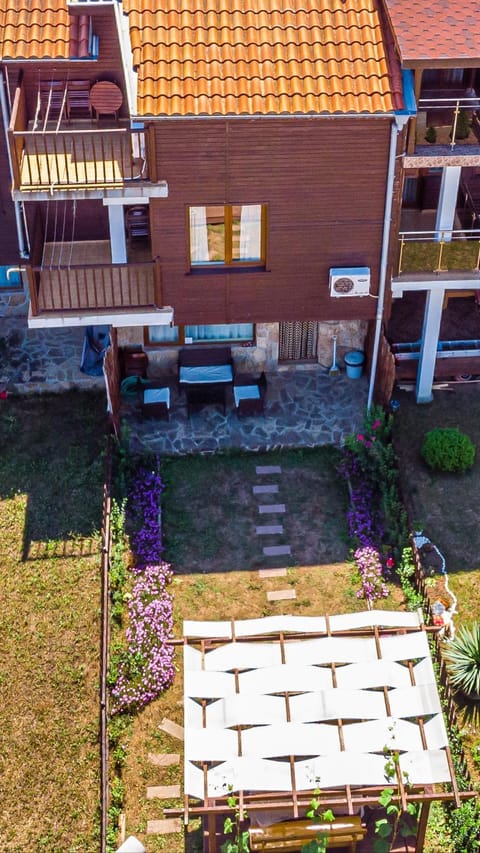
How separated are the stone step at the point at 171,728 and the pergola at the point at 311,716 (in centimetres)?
136

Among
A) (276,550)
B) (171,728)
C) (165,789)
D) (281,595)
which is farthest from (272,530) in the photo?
(165,789)

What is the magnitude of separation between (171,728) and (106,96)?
14312mm

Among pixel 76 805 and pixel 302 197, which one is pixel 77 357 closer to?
pixel 302 197

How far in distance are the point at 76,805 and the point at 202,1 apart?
17928mm

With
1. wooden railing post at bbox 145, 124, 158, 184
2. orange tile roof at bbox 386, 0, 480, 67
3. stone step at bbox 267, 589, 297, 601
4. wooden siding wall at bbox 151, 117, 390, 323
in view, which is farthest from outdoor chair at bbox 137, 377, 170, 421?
orange tile roof at bbox 386, 0, 480, 67

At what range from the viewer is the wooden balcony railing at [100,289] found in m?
24.8

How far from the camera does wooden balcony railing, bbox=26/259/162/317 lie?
81.5ft

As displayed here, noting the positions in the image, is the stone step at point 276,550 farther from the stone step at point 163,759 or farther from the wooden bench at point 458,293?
the wooden bench at point 458,293

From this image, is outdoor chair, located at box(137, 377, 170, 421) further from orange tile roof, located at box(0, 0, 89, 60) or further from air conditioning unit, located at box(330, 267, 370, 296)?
orange tile roof, located at box(0, 0, 89, 60)

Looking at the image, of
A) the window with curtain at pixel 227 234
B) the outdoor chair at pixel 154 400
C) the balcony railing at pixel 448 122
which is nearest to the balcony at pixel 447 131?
the balcony railing at pixel 448 122

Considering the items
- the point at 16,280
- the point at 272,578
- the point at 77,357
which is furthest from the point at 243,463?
the point at 16,280

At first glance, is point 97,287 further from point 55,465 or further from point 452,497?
point 452,497

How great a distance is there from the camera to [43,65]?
2369 cm

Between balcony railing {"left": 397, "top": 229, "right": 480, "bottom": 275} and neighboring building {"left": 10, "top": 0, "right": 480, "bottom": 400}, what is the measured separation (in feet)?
0.96
